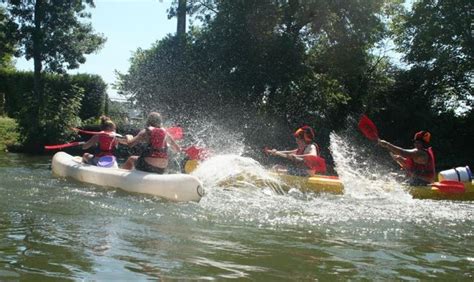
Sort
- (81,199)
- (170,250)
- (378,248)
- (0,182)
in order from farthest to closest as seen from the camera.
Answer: (0,182) → (81,199) → (378,248) → (170,250)

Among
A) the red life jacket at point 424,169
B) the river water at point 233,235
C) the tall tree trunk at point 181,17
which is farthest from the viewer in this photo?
the tall tree trunk at point 181,17

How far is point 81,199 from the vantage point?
736 centimetres

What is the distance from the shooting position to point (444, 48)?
22.5 metres

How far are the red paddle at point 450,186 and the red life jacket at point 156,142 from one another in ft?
14.9

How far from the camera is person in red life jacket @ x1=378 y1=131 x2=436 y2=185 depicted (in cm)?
916

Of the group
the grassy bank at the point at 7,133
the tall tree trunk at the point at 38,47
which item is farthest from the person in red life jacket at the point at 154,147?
the tall tree trunk at the point at 38,47

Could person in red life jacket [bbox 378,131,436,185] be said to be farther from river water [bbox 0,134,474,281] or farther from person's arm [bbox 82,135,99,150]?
person's arm [bbox 82,135,99,150]

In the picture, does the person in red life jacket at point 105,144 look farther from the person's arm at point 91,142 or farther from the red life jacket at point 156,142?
the red life jacket at point 156,142

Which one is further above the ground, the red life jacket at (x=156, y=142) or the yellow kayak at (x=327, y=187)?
the red life jacket at (x=156, y=142)

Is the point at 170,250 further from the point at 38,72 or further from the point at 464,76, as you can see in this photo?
the point at 464,76

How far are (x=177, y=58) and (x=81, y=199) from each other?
44.5 ft

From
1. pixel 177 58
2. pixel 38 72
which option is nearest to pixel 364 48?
pixel 177 58

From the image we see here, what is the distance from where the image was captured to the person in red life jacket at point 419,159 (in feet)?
30.1

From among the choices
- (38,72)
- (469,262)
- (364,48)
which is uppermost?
(364,48)
